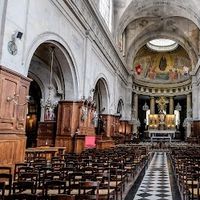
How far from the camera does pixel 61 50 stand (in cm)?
1297

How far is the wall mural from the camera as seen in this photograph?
36.1m

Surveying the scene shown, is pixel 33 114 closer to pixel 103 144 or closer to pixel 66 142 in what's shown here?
pixel 103 144

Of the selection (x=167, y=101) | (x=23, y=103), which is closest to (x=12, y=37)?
(x=23, y=103)

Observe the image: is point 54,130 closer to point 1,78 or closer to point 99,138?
point 99,138

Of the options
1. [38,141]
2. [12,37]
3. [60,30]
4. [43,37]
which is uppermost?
[60,30]

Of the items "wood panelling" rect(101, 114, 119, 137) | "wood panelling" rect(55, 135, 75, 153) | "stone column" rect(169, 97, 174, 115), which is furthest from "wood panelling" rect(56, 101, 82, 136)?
"stone column" rect(169, 97, 174, 115)

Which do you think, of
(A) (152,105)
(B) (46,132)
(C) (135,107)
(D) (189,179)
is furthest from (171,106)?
(D) (189,179)

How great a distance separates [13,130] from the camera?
839cm

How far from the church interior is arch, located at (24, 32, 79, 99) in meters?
0.04

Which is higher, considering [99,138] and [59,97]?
[59,97]

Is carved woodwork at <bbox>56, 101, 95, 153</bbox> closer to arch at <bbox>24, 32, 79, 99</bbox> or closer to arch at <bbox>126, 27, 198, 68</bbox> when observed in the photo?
arch at <bbox>24, 32, 79, 99</bbox>

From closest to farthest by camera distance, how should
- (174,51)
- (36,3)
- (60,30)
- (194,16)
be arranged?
(36,3) < (60,30) < (194,16) < (174,51)

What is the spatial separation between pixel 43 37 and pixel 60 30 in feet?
5.64

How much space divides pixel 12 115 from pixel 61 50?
17.7 feet
